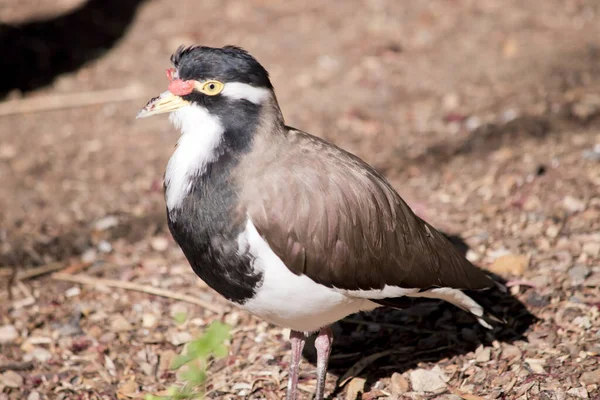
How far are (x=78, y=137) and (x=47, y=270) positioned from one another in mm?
1966

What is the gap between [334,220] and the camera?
11.5ft

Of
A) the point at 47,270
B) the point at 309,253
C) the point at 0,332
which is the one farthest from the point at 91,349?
the point at 309,253

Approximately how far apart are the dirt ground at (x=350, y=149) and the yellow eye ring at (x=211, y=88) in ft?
5.48

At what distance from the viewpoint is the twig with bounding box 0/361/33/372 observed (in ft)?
14.7

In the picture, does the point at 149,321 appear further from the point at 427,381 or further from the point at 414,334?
the point at 427,381

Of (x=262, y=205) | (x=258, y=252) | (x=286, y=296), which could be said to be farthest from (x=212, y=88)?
(x=286, y=296)

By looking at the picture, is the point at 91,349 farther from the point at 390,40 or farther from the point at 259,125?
the point at 390,40

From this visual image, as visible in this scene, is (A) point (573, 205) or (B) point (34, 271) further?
(B) point (34, 271)

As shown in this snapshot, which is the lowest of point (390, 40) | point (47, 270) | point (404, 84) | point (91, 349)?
point (91, 349)

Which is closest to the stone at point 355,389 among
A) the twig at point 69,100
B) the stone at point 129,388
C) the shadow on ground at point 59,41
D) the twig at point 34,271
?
the stone at point 129,388

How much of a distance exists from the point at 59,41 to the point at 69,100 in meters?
Answer: 1.31

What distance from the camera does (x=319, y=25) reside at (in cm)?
820

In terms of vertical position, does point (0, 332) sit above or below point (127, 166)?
below

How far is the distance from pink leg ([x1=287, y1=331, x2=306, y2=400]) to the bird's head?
3.95 feet
